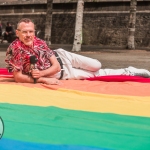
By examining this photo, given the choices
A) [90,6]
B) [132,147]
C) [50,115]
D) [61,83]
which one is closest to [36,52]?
[61,83]

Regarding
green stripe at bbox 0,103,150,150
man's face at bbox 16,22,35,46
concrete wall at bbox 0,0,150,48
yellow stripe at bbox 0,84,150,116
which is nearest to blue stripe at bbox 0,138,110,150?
green stripe at bbox 0,103,150,150

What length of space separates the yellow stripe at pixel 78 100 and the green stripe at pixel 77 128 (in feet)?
0.54

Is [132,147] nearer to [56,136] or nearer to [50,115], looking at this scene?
[56,136]

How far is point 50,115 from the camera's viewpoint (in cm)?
321

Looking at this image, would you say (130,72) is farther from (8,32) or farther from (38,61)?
(8,32)

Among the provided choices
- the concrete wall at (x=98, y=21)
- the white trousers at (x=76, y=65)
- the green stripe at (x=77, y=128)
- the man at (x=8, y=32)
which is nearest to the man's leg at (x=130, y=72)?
the white trousers at (x=76, y=65)

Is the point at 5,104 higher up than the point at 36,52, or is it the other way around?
the point at 36,52

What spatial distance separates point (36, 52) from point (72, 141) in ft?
7.05

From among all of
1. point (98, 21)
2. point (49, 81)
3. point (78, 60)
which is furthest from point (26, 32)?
point (98, 21)

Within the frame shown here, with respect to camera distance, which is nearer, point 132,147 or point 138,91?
point 132,147

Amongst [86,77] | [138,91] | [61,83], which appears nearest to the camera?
[138,91]

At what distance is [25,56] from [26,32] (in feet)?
0.95

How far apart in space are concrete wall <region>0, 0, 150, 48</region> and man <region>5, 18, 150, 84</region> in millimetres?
14598

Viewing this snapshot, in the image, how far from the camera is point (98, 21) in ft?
68.9
